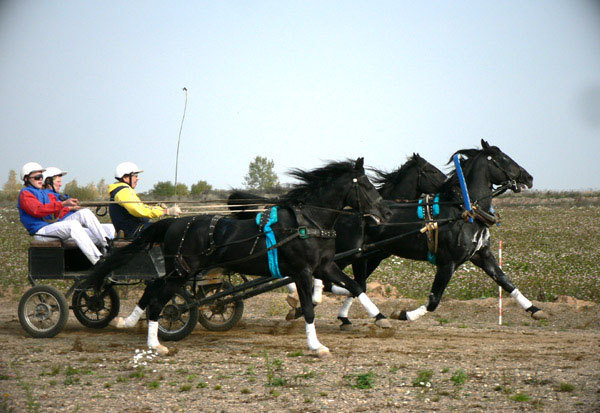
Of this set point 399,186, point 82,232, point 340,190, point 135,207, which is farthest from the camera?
point 399,186

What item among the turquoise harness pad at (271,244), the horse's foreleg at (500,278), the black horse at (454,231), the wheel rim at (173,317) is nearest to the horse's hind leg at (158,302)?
the wheel rim at (173,317)

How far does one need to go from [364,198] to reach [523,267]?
10.6 m

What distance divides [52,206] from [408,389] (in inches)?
237

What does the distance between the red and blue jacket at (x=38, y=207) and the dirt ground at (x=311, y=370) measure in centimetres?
174

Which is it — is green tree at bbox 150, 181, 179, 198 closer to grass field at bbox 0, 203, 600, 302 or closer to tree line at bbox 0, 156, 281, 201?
tree line at bbox 0, 156, 281, 201

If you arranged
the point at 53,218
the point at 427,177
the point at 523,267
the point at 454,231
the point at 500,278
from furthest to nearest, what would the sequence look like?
1. the point at 523,267
2. the point at 427,177
3. the point at 500,278
4. the point at 53,218
5. the point at 454,231

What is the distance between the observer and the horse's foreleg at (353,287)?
9.04 metres

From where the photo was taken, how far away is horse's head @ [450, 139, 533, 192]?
34.2 ft

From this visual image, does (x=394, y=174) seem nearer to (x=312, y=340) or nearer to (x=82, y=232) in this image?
(x=312, y=340)

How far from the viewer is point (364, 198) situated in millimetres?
8578

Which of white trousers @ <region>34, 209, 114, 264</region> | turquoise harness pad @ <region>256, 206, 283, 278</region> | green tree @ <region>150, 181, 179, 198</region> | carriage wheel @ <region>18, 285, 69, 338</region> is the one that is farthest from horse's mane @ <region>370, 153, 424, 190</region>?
green tree @ <region>150, 181, 179, 198</region>

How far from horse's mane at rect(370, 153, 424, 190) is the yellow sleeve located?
13.2 ft

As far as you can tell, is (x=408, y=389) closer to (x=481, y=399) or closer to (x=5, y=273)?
(x=481, y=399)

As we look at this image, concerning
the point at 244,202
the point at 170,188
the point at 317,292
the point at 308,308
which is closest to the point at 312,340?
the point at 308,308
